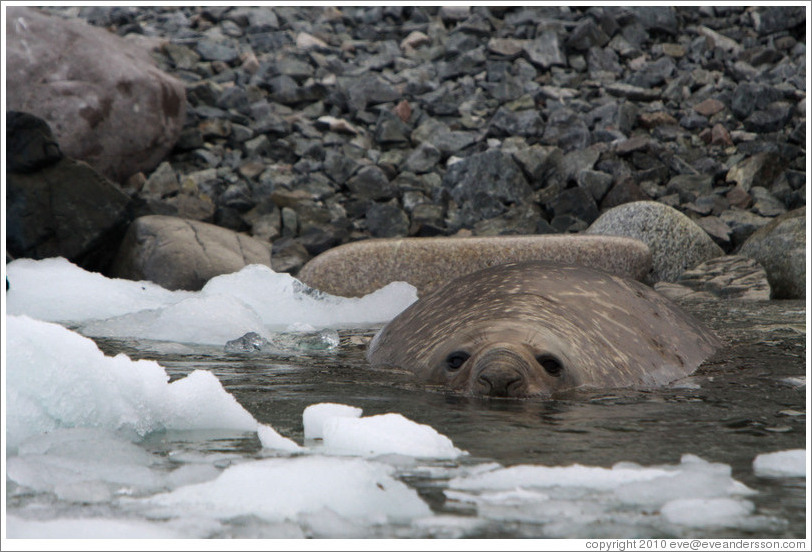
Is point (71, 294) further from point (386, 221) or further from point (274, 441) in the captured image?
point (274, 441)

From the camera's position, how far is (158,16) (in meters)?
15.5

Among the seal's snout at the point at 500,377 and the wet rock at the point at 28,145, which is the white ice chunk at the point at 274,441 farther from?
the wet rock at the point at 28,145

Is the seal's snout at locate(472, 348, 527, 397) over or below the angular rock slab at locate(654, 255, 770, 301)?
below

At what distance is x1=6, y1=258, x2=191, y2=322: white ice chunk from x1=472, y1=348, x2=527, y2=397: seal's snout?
3932mm

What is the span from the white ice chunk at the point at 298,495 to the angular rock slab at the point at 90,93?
8.85 m

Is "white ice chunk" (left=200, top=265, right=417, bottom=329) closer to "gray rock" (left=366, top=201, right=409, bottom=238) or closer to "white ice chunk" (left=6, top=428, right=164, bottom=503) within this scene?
"gray rock" (left=366, top=201, right=409, bottom=238)

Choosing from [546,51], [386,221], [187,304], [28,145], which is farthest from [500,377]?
[546,51]

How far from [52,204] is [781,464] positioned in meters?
7.40

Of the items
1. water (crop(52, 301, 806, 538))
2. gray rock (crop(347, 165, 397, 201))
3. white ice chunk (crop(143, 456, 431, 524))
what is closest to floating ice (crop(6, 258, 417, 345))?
water (crop(52, 301, 806, 538))

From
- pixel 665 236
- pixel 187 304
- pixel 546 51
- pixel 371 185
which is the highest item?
pixel 546 51

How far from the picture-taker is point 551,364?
430cm

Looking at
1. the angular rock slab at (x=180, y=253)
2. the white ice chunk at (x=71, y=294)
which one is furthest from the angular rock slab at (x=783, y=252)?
the white ice chunk at (x=71, y=294)

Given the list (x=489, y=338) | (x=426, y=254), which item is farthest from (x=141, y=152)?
(x=489, y=338)

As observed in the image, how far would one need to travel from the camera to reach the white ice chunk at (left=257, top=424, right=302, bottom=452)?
125 inches
